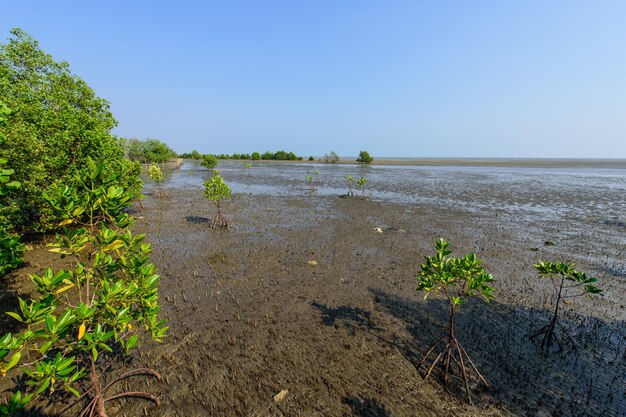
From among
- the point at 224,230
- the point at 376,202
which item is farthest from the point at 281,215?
the point at 376,202

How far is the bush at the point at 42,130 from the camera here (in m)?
9.88

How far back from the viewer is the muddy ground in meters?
5.96

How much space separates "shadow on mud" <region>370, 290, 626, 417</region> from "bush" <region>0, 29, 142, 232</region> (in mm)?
9749

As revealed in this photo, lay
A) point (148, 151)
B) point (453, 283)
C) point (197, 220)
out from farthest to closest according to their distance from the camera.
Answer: point (148, 151), point (197, 220), point (453, 283)

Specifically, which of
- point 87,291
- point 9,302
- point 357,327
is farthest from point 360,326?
point 9,302

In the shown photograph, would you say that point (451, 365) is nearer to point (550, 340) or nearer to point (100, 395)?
point (550, 340)

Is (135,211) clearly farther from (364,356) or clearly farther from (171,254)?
(364,356)

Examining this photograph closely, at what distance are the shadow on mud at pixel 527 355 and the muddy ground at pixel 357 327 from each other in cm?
3

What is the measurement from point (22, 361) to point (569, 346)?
1420 cm

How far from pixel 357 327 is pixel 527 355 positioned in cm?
450

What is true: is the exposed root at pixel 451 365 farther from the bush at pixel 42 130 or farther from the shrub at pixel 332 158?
the shrub at pixel 332 158

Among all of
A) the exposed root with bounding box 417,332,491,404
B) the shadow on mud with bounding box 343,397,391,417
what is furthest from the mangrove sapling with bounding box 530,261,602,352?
the shadow on mud with bounding box 343,397,391,417

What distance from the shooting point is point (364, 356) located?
23.6 feet

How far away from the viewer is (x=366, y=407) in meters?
5.76
